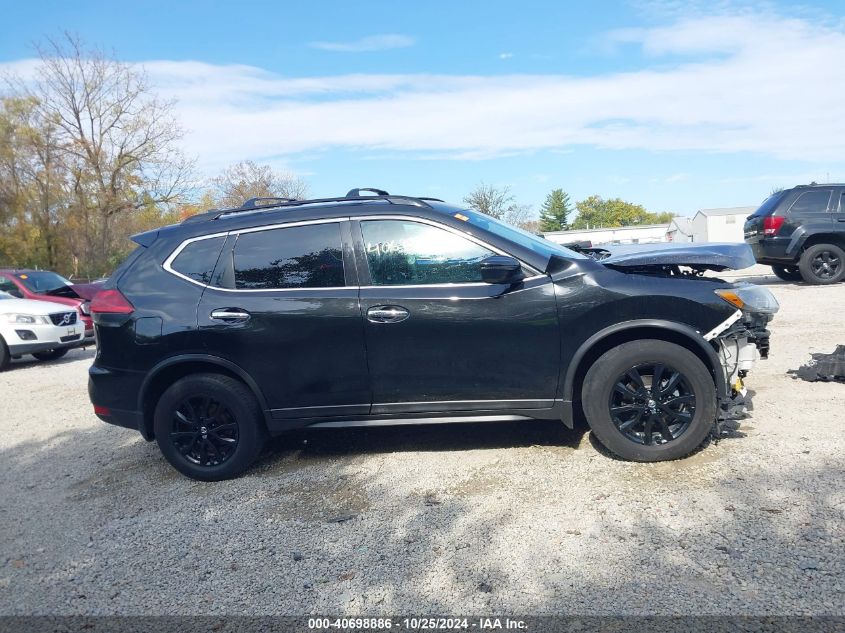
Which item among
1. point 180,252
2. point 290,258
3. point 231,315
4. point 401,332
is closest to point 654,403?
point 401,332

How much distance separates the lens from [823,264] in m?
12.4

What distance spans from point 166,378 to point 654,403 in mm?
3307

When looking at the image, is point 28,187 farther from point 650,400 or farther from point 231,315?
point 650,400

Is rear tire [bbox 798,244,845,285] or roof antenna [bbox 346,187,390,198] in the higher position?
roof antenna [bbox 346,187,390,198]

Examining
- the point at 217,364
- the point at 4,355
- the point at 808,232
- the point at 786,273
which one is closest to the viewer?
the point at 217,364

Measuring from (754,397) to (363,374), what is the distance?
3.38 metres

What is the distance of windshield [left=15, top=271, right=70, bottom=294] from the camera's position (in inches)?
509

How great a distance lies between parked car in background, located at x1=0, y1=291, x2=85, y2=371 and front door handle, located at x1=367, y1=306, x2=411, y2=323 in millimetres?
8597

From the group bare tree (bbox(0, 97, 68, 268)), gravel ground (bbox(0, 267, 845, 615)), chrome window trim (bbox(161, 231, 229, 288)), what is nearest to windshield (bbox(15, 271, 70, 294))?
gravel ground (bbox(0, 267, 845, 615))

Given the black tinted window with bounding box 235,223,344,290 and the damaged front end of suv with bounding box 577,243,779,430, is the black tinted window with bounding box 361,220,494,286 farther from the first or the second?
the damaged front end of suv with bounding box 577,243,779,430

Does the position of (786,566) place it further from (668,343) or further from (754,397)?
(754,397)

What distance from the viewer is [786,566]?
9.75 feet

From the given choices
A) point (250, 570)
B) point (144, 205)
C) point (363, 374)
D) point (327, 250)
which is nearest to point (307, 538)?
point (250, 570)

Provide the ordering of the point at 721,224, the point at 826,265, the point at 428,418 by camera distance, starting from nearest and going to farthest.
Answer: the point at 428,418 < the point at 826,265 < the point at 721,224
